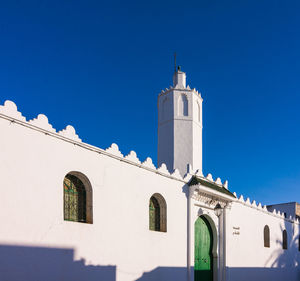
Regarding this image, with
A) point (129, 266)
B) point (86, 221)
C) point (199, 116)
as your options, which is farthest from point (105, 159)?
point (199, 116)

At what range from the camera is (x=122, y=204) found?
859 cm

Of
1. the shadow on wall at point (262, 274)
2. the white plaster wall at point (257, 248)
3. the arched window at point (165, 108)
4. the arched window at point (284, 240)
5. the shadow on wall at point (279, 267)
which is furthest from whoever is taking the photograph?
the arched window at point (284, 240)

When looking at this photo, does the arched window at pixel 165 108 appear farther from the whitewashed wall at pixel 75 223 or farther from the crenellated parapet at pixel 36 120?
the crenellated parapet at pixel 36 120

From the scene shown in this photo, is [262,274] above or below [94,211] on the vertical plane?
below

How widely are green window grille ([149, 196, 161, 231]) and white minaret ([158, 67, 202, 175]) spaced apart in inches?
147

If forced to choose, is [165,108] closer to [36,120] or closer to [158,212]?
[158,212]

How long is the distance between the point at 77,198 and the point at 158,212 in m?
3.43

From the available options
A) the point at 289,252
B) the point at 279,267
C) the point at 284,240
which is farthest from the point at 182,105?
the point at 289,252

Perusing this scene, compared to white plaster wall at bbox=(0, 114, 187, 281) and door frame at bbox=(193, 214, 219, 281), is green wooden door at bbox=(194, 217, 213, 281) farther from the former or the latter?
white plaster wall at bbox=(0, 114, 187, 281)

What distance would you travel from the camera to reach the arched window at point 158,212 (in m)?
9.98

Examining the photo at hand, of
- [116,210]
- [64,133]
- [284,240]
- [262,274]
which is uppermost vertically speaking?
[64,133]

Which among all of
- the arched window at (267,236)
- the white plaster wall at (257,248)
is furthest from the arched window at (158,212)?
the arched window at (267,236)

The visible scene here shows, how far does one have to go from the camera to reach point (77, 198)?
772 cm

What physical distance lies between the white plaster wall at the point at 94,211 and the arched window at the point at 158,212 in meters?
0.17
